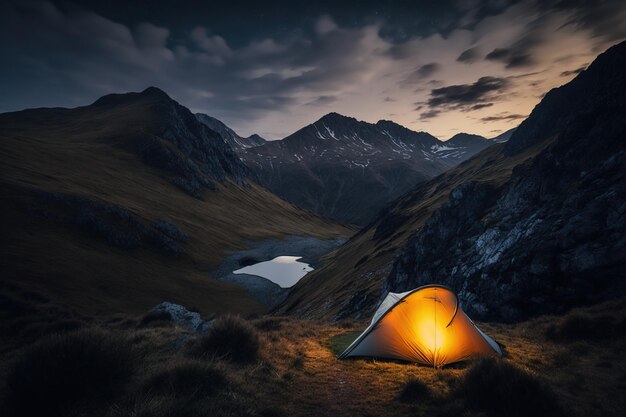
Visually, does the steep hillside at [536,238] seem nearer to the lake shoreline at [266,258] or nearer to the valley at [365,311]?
the valley at [365,311]

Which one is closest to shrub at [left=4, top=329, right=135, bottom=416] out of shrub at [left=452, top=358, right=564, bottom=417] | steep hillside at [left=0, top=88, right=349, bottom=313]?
shrub at [left=452, top=358, right=564, bottom=417]

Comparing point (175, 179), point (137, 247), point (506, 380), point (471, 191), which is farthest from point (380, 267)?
point (175, 179)

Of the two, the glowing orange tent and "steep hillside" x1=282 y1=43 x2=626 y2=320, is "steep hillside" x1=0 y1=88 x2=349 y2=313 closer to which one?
"steep hillside" x1=282 y1=43 x2=626 y2=320

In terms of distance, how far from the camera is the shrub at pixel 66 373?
7.27 m

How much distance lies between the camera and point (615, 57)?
56.8 meters

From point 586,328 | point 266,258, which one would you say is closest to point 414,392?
point 586,328

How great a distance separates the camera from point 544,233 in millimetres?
24500

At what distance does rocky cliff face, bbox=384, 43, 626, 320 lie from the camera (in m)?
20.4

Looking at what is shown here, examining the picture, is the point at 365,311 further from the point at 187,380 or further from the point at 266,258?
the point at 266,258

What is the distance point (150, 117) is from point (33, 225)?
520 feet

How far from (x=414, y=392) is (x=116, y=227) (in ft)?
259

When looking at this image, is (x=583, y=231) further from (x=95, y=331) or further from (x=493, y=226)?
(x=95, y=331)

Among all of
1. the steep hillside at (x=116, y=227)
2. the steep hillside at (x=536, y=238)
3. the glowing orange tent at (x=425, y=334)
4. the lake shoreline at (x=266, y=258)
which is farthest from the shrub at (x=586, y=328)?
the lake shoreline at (x=266, y=258)

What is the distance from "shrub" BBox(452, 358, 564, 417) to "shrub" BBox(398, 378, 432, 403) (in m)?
0.90
